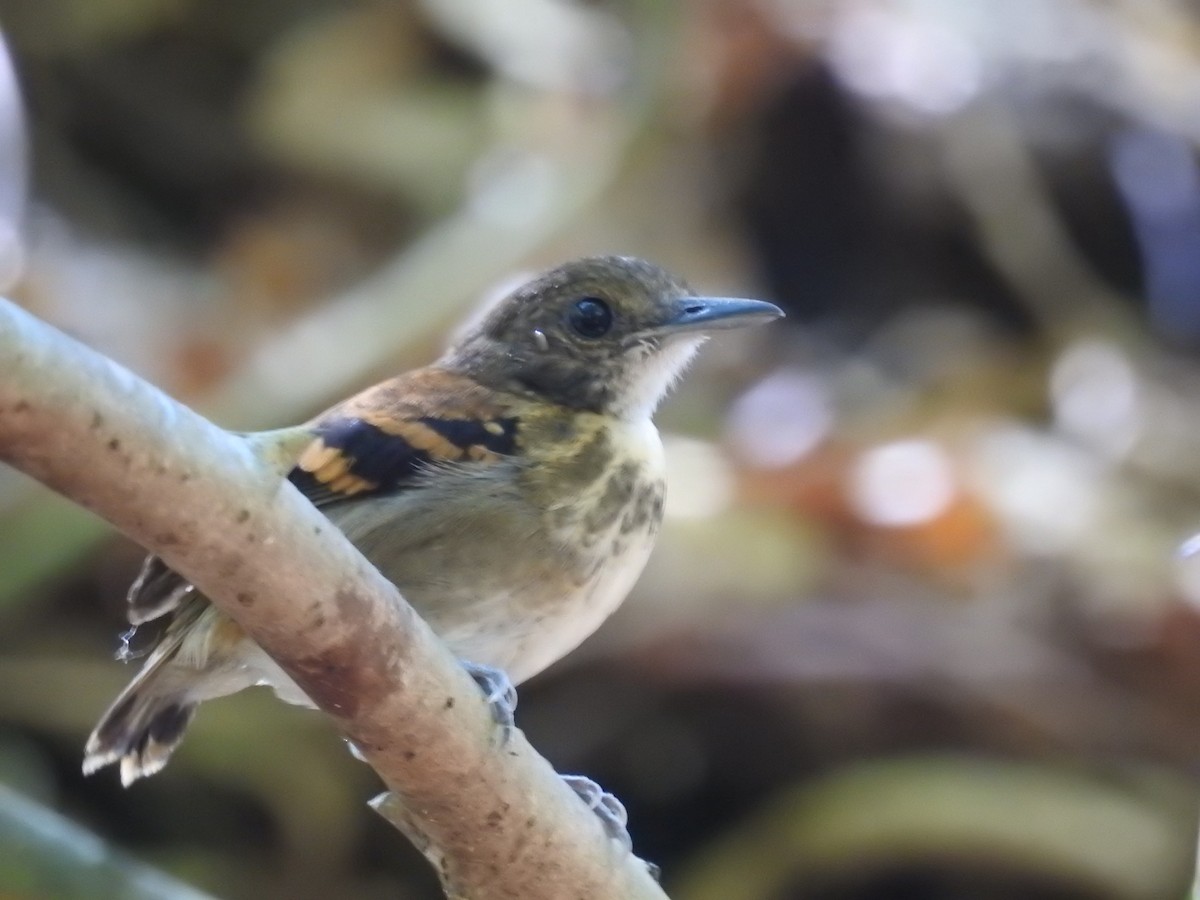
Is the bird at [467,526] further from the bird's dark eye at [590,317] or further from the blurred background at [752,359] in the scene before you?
the blurred background at [752,359]

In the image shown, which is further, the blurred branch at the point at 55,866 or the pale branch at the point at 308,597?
the blurred branch at the point at 55,866

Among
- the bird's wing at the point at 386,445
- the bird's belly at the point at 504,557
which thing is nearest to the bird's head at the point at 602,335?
the bird's wing at the point at 386,445

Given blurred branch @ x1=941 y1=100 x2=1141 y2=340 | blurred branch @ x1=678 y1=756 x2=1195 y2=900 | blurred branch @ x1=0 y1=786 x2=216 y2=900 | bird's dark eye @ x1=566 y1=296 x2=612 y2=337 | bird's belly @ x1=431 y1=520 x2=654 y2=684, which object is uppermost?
blurred branch @ x1=941 y1=100 x2=1141 y2=340

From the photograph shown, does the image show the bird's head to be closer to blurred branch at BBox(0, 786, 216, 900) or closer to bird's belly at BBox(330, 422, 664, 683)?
bird's belly at BBox(330, 422, 664, 683)

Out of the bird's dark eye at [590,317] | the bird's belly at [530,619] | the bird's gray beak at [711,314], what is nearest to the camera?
the bird's belly at [530,619]

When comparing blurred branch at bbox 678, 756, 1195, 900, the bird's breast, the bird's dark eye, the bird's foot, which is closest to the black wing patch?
the bird's breast

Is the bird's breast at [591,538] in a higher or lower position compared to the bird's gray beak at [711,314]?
lower
